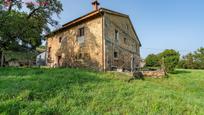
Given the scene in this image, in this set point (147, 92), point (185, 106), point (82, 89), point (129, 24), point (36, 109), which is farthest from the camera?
point (129, 24)

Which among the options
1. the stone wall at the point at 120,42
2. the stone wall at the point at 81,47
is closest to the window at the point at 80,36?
the stone wall at the point at 81,47

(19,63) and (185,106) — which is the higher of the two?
(19,63)

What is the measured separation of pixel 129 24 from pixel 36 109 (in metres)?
17.8

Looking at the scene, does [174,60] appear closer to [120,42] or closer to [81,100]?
[120,42]

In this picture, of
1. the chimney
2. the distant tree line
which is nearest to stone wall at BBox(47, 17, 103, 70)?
the chimney

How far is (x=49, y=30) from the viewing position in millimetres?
20156

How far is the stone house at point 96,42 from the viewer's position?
16.7 meters

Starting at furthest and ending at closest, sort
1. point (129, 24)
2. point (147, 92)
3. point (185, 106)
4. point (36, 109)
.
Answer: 1. point (129, 24)
2. point (147, 92)
3. point (185, 106)
4. point (36, 109)

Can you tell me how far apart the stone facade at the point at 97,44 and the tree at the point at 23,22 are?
2.48m

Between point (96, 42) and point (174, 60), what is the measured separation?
29.4 ft

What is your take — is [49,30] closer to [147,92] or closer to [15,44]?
[15,44]

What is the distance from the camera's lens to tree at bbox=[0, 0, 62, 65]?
15.2 m

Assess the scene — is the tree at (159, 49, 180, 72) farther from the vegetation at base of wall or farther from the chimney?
the chimney

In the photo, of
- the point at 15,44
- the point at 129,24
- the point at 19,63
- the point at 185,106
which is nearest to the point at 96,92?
the point at 185,106
